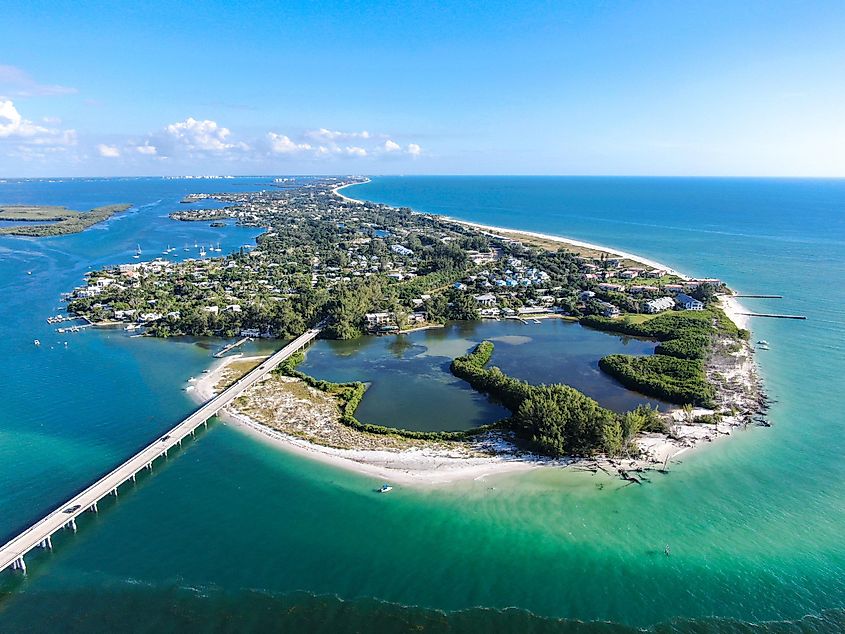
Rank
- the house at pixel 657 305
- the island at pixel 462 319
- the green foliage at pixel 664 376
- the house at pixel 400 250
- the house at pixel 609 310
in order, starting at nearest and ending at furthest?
the island at pixel 462 319, the green foliage at pixel 664 376, the house at pixel 609 310, the house at pixel 657 305, the house at pixel 400 250

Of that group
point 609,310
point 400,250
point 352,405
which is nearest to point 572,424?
point 352,405

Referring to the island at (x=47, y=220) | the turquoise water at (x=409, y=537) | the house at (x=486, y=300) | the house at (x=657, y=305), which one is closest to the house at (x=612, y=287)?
the house at (x=657, y=305)

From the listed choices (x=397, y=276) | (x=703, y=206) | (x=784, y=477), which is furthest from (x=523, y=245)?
(x=703, y=206)

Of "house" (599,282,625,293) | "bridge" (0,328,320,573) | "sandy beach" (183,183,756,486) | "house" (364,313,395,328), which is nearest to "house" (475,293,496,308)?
"house" (364,313,395,328)

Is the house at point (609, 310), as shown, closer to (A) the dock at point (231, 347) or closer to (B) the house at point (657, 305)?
(B) the house at point (657, 305)

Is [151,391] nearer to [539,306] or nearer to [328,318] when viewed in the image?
[328,318]

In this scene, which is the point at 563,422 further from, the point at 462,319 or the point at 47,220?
the point at 47,220
